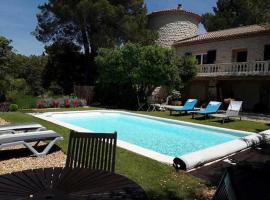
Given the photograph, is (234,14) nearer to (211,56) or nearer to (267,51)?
(211,56)

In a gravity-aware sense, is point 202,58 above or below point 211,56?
below

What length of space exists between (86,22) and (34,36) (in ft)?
18.6

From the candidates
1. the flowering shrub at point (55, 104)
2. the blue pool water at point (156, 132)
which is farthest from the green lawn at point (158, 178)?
the flowering shrub at point (55, 104)

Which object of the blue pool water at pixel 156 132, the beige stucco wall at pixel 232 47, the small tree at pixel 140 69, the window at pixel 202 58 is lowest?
the blue pool water at pixel 156 132

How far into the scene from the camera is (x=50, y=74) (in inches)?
1155

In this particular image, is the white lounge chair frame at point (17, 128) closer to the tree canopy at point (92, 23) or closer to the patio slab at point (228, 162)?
the patio slab at point (228, 162)

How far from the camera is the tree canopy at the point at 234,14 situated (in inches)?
1415

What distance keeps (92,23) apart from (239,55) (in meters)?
13.4

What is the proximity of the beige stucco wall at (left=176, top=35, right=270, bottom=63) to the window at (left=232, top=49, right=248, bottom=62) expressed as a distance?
557mm

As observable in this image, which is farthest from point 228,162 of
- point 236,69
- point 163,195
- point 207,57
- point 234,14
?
point 234,14

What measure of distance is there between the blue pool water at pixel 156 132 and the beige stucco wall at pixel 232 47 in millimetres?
10749

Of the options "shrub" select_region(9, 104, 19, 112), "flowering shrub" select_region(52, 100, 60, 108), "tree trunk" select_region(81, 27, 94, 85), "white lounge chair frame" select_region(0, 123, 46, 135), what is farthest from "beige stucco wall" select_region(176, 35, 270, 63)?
"white lounge chair frame" select_region(0, 123, 46, 135)

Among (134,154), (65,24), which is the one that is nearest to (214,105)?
(134,154)

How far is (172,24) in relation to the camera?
2858 cm
